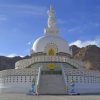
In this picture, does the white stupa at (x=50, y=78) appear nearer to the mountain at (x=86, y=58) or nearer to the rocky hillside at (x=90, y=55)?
the mountain at (x=86, y=58)

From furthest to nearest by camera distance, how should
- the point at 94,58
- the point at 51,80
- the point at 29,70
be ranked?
the point at 94,58, the point at 29,70, the point at 51,80

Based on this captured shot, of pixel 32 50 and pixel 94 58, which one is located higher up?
pixel 94 58

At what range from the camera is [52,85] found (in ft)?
116

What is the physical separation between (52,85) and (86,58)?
11095 cm

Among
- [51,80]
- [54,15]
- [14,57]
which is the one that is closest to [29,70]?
[51,80]

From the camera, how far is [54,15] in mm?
56500

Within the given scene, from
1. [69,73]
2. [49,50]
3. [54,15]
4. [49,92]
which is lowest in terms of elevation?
[49,92]

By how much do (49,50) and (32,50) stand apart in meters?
3.70

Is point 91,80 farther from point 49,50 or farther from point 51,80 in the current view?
point 49,50

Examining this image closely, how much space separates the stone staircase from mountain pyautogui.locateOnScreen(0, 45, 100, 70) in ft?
317

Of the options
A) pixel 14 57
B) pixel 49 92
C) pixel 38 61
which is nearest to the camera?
pixel 49 92

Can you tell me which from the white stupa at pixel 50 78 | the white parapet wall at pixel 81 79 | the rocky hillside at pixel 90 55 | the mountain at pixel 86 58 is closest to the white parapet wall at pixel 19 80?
the white stupa at pixel 50 78

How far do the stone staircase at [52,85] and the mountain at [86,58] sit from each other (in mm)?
96552

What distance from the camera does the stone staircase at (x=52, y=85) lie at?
33.7m
